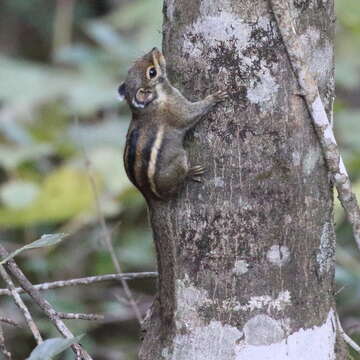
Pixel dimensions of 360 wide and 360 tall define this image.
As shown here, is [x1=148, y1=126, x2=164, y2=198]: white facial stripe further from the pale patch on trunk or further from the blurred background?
the blurred background

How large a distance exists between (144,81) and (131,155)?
0.36 meters

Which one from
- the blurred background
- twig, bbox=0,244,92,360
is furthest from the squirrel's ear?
the blurred background

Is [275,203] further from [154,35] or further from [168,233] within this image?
[154,35]

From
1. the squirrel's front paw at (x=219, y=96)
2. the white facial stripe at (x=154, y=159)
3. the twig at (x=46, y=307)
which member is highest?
the squirrel's front paw at (x=219, y=96)

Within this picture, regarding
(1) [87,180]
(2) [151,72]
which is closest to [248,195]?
(2) [151,72]

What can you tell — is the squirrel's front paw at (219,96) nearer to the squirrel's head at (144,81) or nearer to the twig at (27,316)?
the squirrel's head at (144,81)

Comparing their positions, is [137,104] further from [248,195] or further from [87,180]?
[87,180]

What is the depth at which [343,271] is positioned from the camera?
176 inches

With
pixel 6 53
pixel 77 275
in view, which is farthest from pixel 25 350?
pixel 6 53

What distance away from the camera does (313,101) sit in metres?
2.53

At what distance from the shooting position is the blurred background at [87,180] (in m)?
5.28

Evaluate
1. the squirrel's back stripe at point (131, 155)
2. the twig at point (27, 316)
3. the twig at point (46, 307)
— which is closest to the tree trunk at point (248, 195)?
the squirrel's back stripe at point (131, 155)

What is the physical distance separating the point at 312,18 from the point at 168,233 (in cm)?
77

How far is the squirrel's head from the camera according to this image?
9.07ft
